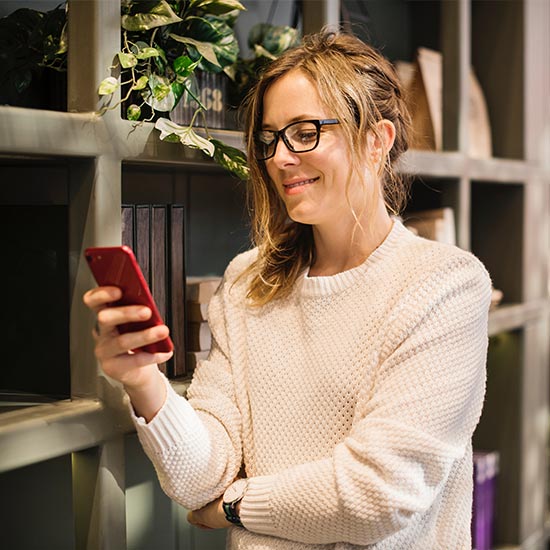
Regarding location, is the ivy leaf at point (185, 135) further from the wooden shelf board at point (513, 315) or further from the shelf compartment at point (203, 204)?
the wooden shelf board at point (513, 315)

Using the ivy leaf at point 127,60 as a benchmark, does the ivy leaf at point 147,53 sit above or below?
above

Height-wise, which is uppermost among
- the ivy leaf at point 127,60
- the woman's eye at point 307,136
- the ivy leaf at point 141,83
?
the ivy leaf at point 127,60

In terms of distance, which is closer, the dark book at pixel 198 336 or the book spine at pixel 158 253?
the book spine at pixel 158 253

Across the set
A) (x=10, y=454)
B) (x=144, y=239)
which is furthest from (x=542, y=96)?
(x=10, y=454)

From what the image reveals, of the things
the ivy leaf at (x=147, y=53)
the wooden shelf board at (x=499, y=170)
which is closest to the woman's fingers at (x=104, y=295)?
the ivy leaf at (x=147, y=53)

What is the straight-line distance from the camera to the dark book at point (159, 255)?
1.49 m

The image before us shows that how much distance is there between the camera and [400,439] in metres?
1.26

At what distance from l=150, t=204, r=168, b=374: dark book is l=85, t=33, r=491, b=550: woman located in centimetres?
10

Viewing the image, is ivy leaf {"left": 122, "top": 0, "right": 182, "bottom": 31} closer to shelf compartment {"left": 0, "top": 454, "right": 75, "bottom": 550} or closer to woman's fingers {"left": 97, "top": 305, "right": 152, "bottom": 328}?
woman's fingers {"left": 97, "top": 305, "right": 152, "bottom": 328}

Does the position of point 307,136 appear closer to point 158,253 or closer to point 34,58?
point 158,253

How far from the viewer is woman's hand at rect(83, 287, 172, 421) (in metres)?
1.10

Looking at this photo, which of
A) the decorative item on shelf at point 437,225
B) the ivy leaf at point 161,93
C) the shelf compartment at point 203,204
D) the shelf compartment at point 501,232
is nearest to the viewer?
the ivy leaf at point 161,93

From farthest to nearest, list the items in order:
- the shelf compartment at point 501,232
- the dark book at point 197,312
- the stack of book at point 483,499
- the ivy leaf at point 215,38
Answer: the shelf compartment at point 501,232 → the stack of book at point 483,499 → the dark book at point 197,312 → the ivy leaf at point 215,38

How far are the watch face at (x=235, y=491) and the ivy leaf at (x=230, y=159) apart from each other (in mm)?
534
